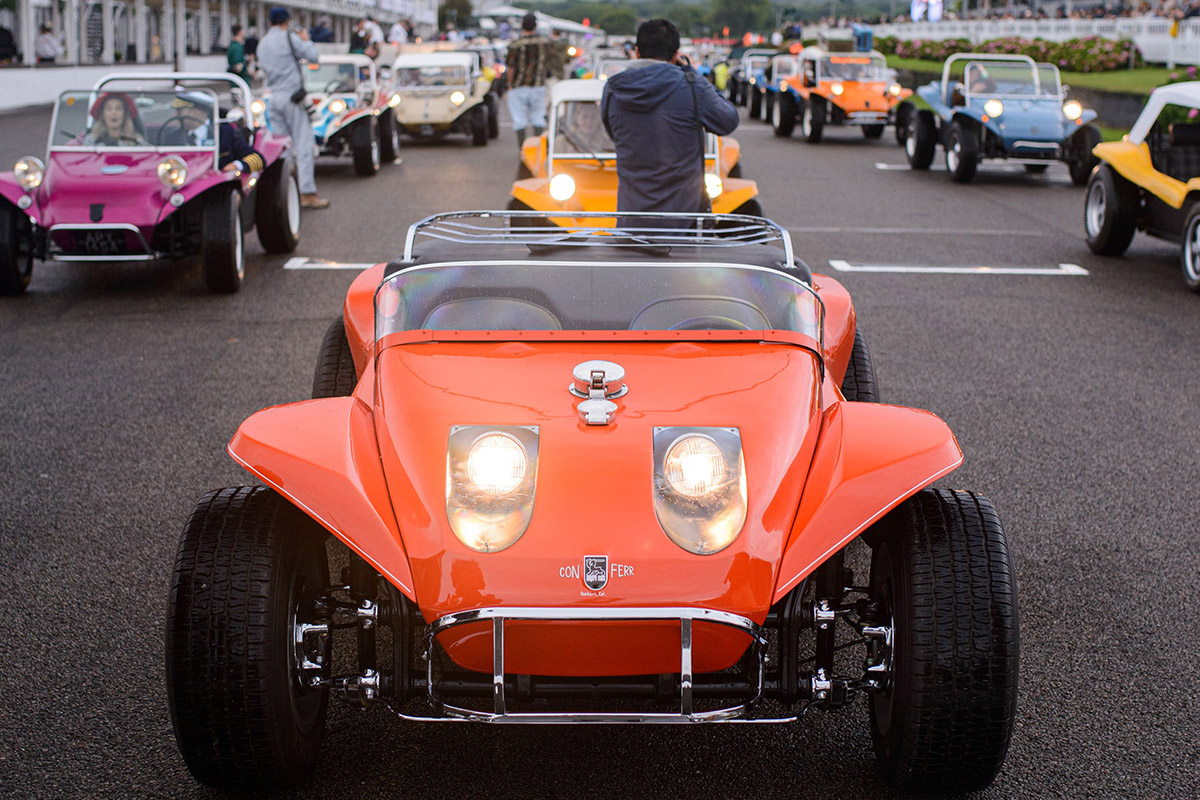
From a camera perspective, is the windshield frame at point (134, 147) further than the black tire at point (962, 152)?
No

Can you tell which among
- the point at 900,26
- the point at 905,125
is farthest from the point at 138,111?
the point at 900,26

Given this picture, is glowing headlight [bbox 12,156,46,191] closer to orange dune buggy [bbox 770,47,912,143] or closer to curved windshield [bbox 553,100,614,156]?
curved windshield [bbox 553,100,614,156]

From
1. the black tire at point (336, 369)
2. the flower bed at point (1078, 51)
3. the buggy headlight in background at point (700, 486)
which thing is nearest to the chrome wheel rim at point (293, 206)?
the black tire at point (336, 369)

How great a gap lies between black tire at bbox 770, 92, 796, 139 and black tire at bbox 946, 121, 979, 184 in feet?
21.3

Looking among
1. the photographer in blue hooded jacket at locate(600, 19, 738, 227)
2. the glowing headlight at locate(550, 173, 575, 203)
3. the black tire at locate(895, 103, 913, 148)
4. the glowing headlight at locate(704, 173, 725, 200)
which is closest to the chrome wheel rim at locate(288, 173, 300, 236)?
the glowing headlight at locate(550, 173, 575, 203)

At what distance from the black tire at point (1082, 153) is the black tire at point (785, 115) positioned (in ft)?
24.6

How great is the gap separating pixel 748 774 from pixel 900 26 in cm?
7595

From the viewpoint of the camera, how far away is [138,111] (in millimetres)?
9031

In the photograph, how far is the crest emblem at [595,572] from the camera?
270 centimetres

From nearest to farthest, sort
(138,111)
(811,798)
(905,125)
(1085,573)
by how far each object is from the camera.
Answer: (811,798)
(1085,573)
(138,111)
(905,125)

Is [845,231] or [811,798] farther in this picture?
[845,231]

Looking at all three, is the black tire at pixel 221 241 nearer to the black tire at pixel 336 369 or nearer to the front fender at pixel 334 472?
the black tire at pixel 336 369

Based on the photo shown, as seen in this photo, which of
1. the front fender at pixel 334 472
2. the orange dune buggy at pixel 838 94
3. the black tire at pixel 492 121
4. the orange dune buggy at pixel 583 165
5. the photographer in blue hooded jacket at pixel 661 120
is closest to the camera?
the front fender at pixel 334 472

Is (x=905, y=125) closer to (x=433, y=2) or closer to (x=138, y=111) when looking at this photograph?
(x=138, y=111)
